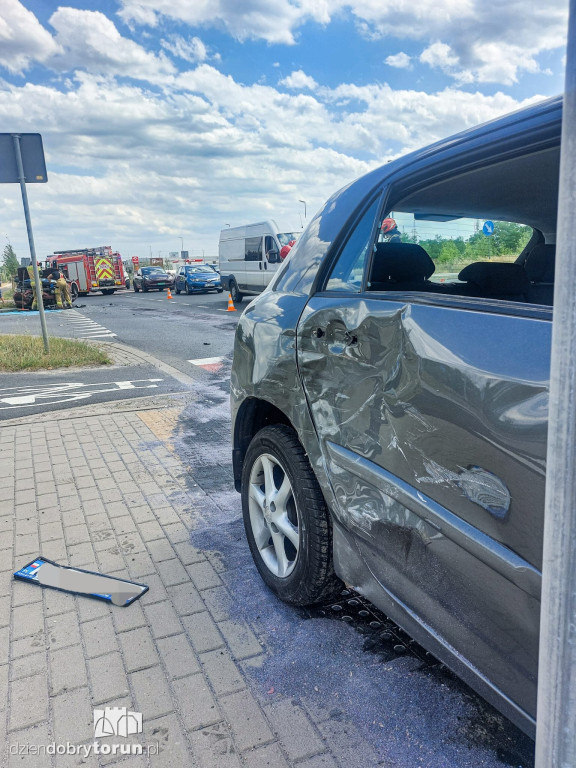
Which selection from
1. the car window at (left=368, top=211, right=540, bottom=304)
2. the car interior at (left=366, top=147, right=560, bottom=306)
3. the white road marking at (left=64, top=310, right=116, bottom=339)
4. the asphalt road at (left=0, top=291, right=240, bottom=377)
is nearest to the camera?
the car interior at (left=366, top=147, right=560, bottom=306)

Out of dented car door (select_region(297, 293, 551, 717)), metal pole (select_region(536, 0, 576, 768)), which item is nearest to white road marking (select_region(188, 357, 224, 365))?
dented car door (select_region(297, 293, 551, 717))

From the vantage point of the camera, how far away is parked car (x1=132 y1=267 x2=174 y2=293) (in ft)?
120

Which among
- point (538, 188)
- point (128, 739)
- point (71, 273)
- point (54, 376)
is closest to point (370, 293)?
point (538, 188)

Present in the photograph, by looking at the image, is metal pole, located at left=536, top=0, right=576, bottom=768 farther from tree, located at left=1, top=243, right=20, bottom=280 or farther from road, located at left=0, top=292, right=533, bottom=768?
tree, located at left=1, top=243, right=20, bottom=280

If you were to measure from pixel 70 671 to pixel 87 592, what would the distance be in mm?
545

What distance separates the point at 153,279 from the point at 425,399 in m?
36.7

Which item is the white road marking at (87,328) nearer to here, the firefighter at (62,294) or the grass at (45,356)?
the grass at (45,356)

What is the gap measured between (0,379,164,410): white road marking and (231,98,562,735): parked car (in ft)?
15.3

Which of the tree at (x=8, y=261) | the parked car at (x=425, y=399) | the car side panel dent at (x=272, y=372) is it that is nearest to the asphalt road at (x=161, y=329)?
the car side panel dent at (x=272, y=372)

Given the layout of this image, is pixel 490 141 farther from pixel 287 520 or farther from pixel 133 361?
pixel 133 361

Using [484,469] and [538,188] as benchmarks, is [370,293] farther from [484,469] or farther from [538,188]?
[484,469]

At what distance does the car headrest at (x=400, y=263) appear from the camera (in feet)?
7.06

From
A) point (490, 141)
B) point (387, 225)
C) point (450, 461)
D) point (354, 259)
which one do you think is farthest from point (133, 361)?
point (450, 461)

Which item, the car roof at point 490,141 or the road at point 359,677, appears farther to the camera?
the road at point 359,677
